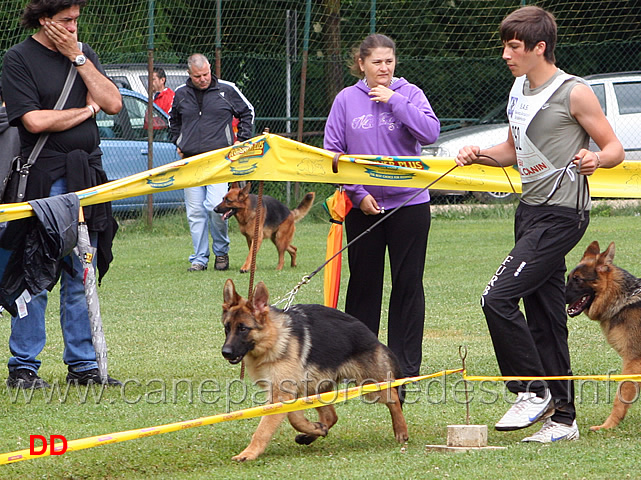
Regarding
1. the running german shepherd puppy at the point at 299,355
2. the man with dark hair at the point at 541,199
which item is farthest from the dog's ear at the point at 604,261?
the running german shepherd puppy at the point at 299,355

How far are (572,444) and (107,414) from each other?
8.36ft

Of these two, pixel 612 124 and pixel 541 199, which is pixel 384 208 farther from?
pixel 612 124

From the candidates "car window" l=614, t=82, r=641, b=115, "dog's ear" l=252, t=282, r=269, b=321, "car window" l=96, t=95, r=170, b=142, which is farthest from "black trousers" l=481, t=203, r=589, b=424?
"car window" l=614, t=82, r=641, b=115

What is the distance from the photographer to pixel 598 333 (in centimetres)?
757

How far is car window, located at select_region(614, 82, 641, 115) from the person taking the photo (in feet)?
50.2

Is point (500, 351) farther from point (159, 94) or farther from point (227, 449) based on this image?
point (159, 94)

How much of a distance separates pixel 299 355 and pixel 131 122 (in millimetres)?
10425

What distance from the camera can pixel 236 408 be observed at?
213 inches

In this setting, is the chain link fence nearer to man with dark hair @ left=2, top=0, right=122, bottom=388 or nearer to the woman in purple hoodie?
man with dark hair @ left=2, top=0, right=122, bottom=388

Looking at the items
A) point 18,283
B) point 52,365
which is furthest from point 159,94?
point 18,283

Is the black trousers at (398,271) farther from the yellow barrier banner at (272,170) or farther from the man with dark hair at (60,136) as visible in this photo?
the man with dark hair at (60,136)

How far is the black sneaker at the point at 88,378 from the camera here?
19.5ft

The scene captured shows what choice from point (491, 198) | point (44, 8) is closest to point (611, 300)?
point (44, 8)

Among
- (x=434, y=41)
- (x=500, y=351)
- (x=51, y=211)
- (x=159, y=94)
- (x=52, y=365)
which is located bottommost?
(x=52, y=365)
